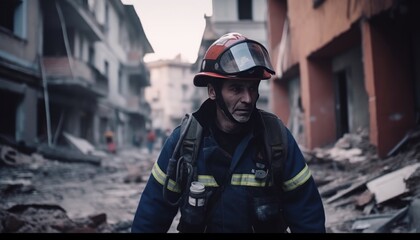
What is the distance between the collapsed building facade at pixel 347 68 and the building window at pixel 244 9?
29.9 ft

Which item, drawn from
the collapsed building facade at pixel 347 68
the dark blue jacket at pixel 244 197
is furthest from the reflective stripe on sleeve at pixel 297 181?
the collapsed building facade at pixel 347 68

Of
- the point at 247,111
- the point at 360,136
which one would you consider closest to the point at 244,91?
the point at 247,111

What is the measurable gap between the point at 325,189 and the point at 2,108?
32.6ft

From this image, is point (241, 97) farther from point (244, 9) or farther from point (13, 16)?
point (244, 9)

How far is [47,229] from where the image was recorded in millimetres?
3975

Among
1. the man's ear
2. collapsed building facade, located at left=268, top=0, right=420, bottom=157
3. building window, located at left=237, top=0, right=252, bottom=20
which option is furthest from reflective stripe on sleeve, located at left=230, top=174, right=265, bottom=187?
building window, located at left=237, top=0, right=252, bottom=20

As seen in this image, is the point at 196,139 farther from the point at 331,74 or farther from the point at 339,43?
the point at 331,74

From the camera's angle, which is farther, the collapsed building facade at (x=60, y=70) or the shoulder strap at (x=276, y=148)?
the collapsed building facade at (x=60, y=70)

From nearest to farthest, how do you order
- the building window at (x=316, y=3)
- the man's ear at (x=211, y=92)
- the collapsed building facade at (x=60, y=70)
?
the man's ear at (x=211, y=92) → the building window at (x=316, y=3) → the collapsed building facade at (x=60, y=70)

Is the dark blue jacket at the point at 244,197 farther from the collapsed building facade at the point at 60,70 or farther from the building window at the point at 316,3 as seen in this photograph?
the collapsed building facade at the point at 60,70

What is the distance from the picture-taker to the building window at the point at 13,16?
32.2 ft

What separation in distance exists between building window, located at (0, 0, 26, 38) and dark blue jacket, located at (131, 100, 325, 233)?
10000 mm

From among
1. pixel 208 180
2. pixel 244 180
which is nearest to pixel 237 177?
pixel 244 180

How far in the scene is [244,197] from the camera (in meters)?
1.80
